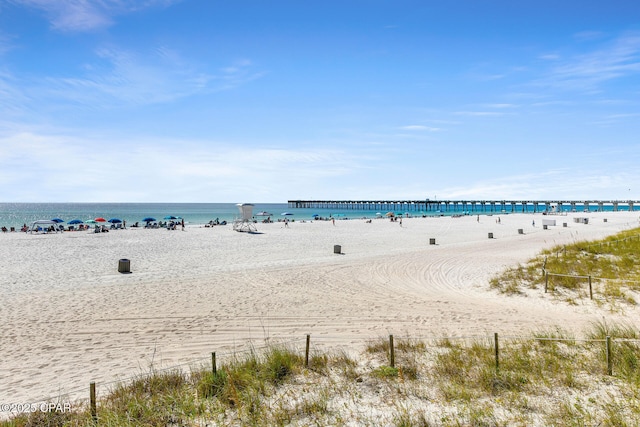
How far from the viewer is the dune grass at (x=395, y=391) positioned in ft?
16.0

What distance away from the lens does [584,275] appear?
44.6 ft

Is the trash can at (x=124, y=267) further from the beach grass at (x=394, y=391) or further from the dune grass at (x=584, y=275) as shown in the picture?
the dune grass at (x=584, y=275)

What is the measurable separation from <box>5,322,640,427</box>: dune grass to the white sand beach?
56.0 inches

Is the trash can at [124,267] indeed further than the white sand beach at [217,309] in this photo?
Yes

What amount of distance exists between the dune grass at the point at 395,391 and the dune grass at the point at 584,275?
5619 millimetres

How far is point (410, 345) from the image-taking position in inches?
292

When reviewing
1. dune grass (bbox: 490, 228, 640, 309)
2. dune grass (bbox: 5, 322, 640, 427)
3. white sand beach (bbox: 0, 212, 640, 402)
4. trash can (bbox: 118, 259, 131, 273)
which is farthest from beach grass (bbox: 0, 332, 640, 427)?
trash can (bbox: 118, 259, 131, 273)

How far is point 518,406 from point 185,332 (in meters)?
7.12

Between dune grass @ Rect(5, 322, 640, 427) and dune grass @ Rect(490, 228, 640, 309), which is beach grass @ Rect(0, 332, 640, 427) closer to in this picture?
dune grass @ Rect(5, 322, 640, 427)

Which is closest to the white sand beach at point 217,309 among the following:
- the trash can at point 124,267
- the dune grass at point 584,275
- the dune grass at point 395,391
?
the trash can at point 124,267

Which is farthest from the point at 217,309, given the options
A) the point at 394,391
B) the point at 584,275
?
the point at 584,275

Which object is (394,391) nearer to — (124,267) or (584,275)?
(584,275)

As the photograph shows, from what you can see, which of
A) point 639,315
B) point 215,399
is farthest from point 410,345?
point 639,315

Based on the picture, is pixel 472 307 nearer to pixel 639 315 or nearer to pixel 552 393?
pixel 639 315
